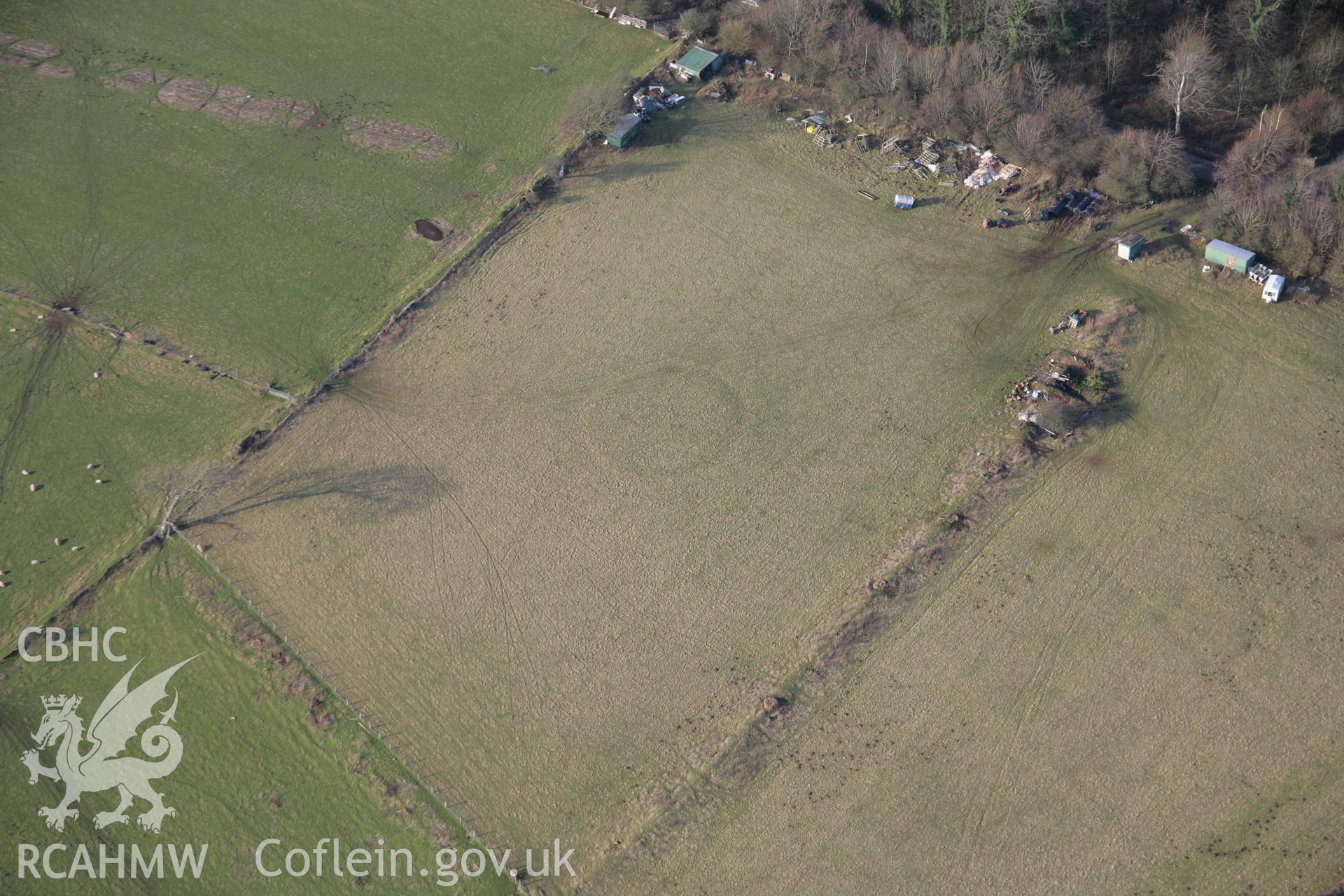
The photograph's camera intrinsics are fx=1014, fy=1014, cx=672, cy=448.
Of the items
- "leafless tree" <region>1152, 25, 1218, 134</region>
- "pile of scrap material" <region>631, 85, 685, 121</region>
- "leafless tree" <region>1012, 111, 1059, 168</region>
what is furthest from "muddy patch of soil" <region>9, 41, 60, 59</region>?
"leafless tree" <region>1152, 25, 1218, 134</region>

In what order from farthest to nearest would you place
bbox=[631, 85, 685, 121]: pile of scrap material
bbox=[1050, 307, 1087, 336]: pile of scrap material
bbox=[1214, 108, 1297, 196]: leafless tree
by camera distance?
bbox=[631, 85, 685, 121]: pile of scrap material, bbox=[1214, 108, 1297, 196]: leafless tree, bbox=[1050, 307, 1087, 336]: pile of scrap material

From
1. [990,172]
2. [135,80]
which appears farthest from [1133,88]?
[135,80]

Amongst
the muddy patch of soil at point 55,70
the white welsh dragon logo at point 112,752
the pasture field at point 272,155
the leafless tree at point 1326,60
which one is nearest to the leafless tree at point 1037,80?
the leafless tree at point 1326,60

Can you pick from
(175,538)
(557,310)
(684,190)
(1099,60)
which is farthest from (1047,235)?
(175,538)

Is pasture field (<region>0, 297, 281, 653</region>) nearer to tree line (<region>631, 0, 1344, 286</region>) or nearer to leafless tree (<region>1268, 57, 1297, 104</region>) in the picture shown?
tree line (<region>631, 0, 1344, 286</region>)

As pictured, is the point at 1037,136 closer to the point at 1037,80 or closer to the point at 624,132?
the point at 1037,80

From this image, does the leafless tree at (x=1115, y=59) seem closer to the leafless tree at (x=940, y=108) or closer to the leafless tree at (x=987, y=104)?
the leafless tree at (x=987, y=104)
